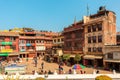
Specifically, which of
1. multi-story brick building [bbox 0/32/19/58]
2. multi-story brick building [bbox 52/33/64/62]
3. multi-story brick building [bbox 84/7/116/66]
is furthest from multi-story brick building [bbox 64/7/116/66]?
multi-story brick building [bbox 0/32/19/58]

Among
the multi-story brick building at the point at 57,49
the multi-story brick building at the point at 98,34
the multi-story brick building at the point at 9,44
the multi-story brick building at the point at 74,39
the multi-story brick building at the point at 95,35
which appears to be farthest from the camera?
the multi-story brick building at the point at 9,44

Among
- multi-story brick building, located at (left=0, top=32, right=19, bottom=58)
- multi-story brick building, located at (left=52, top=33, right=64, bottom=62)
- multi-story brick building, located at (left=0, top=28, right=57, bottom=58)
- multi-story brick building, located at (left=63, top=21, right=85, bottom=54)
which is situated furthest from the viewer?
multi-story brick building, located at (left=0, top=28, right=57, bottom=58)

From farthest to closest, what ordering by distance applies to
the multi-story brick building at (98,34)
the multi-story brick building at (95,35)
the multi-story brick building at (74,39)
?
the multi-story brick building at (74,39) < the multi-story brick building at (95,35) < the multi-story brick building at (98,34)

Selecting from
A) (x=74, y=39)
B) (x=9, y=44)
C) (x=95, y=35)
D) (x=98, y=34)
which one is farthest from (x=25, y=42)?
(x=98, y=34)

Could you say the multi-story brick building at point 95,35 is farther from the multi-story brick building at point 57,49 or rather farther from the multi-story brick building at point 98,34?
the multi-story brick building at point 57,49

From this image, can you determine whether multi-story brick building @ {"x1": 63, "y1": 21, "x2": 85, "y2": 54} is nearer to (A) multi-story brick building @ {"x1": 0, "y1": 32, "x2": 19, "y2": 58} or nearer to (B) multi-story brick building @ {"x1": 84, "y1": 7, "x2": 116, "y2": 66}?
(B) multi-story brick building @ {"x1": 84, "y1": 7, "x2": 116, "y2": 66}

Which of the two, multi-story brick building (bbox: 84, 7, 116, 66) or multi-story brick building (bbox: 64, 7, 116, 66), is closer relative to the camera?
multi-story brick building (bbox: 84, 7, 116, 66)

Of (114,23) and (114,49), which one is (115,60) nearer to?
(114,49)

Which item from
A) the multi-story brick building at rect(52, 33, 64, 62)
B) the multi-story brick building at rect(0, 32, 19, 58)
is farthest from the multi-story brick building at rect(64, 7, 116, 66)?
the multi-story brick building at rect(0, 32, 19, 58)

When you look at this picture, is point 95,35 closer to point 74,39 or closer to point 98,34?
point 98,34

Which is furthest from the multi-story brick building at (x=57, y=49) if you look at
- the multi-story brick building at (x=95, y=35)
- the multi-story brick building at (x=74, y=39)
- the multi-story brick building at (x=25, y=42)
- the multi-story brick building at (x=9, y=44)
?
the multi-story brick building at (x=9, y=44)

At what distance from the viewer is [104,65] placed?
4025 centimetres

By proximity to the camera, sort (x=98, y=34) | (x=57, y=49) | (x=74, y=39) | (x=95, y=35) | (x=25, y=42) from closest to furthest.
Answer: (x=98, y=34), (x=95, y=35), (x=74, y=39), (x=57, y=49), (x=25, y=42)

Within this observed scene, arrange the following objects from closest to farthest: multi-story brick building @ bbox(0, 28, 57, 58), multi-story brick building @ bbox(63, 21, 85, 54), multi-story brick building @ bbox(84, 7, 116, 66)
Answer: multi-story brick building @ bbox(84, 7, 116, 66), multi-story brick building @ bbox(63, 21, 85, 54), multi-story brick building @ bbox(0, 28, 57, 58)
